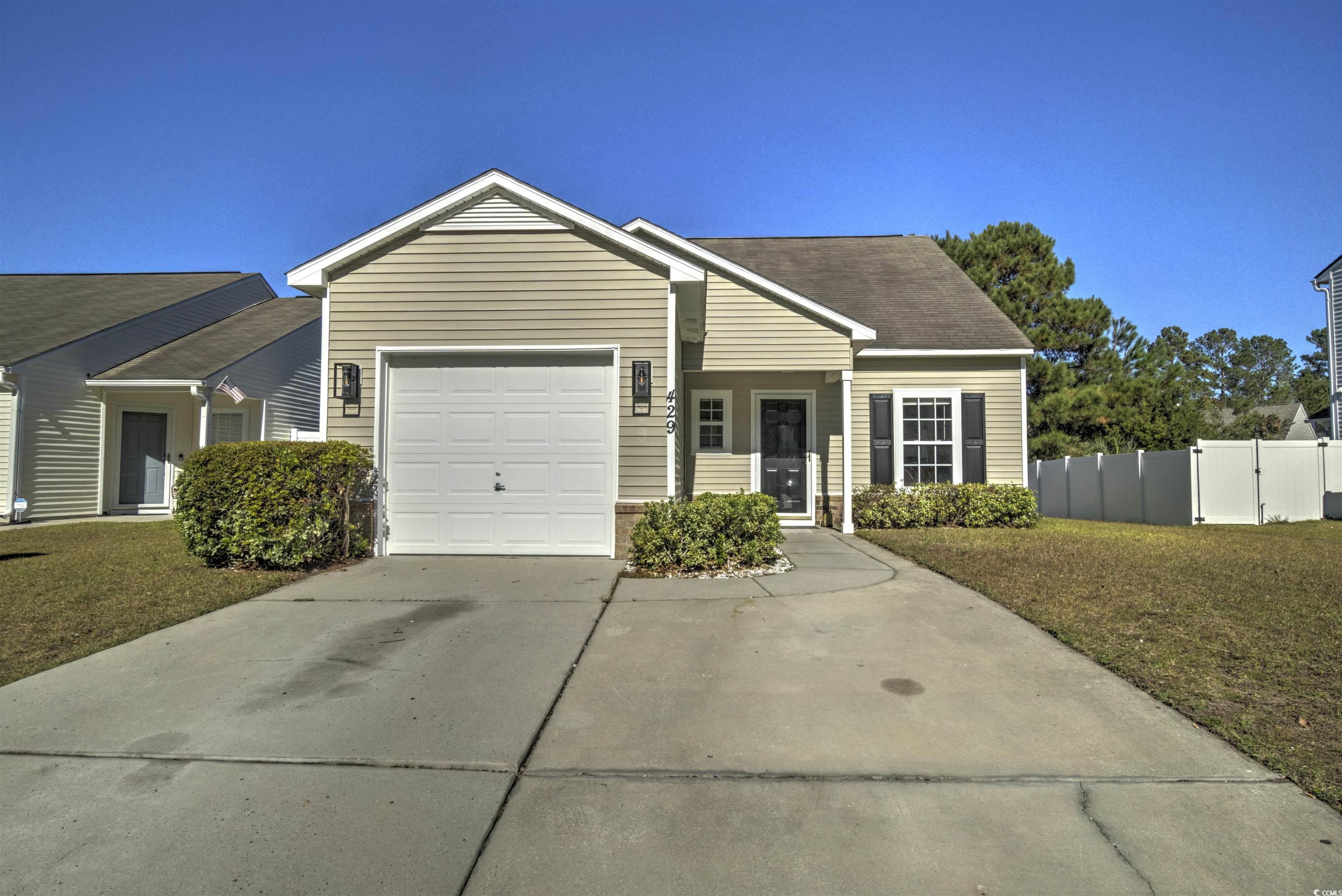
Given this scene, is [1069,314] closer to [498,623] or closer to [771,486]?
[771,486]

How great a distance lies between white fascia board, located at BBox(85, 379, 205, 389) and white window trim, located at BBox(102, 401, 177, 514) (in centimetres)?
91

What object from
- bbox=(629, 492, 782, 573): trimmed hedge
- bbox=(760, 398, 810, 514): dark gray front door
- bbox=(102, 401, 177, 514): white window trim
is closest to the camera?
bbox=(629, 492, 782, 573): trimmed hedge

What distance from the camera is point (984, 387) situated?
41.0 feet

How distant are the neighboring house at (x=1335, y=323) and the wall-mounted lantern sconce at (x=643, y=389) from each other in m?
19.5

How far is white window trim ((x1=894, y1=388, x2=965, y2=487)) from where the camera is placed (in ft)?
40.0

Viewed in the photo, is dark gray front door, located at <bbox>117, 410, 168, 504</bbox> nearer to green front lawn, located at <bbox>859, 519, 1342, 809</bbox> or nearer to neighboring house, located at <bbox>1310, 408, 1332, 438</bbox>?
green front lawn, located at <bbox>859, 519, 1342, 809</bbox>

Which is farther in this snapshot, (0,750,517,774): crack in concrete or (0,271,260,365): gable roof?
(0,271,260,365): gable roof

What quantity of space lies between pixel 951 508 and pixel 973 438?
1.45m

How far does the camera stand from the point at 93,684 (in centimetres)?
400

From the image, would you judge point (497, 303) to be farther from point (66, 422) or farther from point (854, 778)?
point (66, 422)

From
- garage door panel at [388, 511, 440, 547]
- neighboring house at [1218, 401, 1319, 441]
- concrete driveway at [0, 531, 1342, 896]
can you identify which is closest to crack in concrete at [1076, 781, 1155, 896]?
concrete driveway at [0, 531, 1342, 896]

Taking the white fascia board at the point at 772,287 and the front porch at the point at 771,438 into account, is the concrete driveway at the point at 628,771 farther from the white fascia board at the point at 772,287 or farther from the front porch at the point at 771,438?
the front porch at the point at 771,438

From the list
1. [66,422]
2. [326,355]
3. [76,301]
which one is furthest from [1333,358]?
[76,301]

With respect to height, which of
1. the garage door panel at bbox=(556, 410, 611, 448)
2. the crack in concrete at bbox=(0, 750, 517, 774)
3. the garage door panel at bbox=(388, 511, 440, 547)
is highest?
the garage door panel at bbox=(556, 410, 611, 448)
